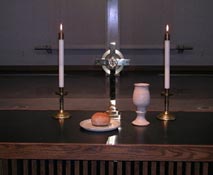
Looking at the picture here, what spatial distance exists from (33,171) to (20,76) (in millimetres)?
5474

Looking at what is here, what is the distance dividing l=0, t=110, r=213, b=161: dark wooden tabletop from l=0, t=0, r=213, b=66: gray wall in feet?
18.8

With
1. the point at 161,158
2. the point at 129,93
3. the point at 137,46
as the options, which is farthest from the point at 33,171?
the point at 137,46

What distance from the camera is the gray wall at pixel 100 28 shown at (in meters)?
7.04

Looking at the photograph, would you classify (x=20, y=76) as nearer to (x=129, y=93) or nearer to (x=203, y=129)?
(x=129, y=93)

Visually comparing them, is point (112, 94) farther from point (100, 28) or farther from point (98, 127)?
point (100, 28)

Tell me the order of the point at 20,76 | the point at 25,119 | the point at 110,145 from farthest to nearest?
the point at 20,76, the point at 25,119, the point at 110,145

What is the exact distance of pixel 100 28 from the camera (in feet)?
23.5

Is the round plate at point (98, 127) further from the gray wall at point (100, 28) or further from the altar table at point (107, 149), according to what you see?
the gray wall at point (100, 28)

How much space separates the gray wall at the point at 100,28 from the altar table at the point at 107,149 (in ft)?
18.9

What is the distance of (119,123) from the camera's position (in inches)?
58.8

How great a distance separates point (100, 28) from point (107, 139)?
598 centimetres

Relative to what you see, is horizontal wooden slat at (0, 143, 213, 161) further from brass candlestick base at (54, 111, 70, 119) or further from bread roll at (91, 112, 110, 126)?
brass candlestick base at (54, 111, 70, 119)

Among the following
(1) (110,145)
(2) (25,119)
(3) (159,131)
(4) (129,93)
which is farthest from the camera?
(4) (129,93)

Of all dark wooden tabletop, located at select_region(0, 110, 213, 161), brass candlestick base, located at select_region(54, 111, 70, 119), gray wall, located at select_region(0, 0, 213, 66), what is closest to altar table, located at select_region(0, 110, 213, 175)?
dark wooden tabletop, located at select_region(0, 110, 213, 161)
